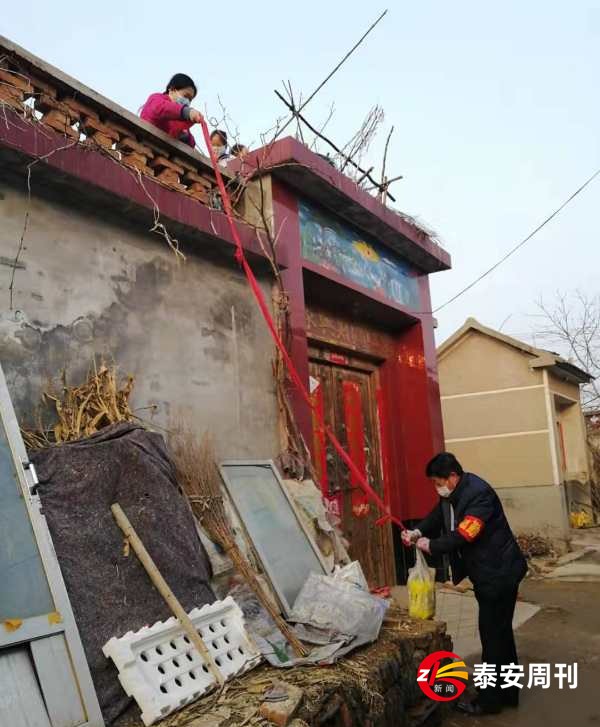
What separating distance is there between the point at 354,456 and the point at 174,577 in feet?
12.7

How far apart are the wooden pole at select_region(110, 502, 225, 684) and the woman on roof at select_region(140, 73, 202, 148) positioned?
118 inches

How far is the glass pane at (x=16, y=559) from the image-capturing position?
8.36ft

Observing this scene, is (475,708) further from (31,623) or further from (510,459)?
(510,459)

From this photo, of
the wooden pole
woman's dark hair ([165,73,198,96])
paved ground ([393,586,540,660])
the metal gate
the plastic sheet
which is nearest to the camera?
the metal gate

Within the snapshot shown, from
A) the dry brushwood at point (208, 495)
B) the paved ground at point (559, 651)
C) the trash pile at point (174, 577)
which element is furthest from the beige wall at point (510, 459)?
the dry brushwood at point (208, 495)

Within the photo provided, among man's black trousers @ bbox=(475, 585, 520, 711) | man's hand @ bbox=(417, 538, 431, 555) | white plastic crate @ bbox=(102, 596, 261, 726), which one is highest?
man's hand @ bbox=(417, 538, 431, 555)

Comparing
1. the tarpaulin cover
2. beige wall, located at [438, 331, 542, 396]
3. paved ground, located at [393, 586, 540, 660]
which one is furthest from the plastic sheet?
beige wall, located at [438, 331, 542, 396]

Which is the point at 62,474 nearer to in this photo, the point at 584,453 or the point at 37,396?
the point at 37,396

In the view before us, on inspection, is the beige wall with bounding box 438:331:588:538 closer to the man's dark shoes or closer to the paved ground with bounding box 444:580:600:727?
the paved ground with bounding box 444:580:600:727

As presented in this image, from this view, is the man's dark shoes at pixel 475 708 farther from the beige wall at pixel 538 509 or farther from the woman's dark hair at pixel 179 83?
the beige wall at pixel 538 509

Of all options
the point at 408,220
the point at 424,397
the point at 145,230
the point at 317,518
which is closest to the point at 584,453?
the point at 424,397

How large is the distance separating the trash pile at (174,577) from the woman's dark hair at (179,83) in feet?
8.52

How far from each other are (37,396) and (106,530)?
0.84m

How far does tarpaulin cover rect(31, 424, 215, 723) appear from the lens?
111 inches
